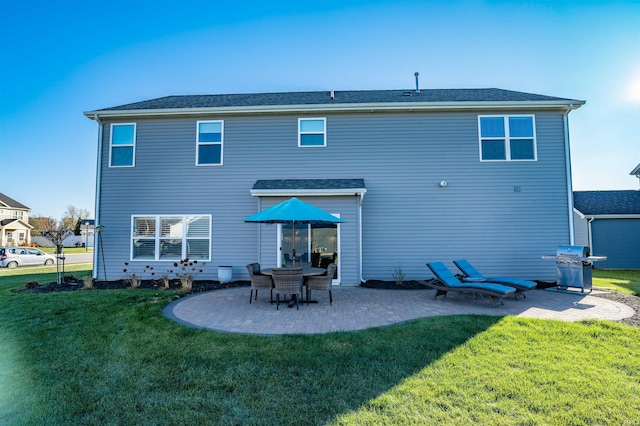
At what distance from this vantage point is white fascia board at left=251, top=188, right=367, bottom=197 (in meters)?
10.2

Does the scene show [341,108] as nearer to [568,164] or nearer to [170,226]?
[170,226]

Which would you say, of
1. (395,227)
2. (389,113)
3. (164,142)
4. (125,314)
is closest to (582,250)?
(395,227)

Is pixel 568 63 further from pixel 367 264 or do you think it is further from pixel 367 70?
pixel 367 264

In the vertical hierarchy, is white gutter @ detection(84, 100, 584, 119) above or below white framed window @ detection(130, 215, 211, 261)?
above

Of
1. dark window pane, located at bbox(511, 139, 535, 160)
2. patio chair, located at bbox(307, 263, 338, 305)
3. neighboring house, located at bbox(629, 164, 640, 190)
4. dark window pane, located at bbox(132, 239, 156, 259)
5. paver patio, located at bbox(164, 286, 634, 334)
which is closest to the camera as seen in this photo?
paver patio, located at bbox(164, 286, 634, 334)

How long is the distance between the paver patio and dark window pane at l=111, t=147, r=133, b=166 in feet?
21.4

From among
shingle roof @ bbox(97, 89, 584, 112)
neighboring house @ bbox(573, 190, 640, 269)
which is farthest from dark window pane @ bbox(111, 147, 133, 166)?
neighboring house @ bbox(573, 190, 640, 269)

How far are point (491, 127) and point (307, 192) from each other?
23.4ft

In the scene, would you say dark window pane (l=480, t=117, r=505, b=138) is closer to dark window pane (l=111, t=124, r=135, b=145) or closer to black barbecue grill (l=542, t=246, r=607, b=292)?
black barbecue grill (l=542, t=246, r=607, b=292)

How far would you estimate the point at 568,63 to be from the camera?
12.5m

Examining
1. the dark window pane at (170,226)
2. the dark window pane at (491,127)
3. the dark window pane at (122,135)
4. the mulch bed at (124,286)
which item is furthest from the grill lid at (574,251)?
the dark window pane at (122,135)

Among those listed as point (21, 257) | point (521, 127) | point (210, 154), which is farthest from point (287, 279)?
point (21, 257)

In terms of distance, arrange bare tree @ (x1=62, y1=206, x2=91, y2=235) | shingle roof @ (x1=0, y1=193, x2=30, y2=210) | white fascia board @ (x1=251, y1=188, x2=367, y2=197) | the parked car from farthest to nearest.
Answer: bare tree @ (x1=62, y1=206, x2=91, y2=235) → shingle roof @ (x1=0, y1=193, x2=30, y2=210) → the parked car → white fascia board @ (x1=251, y1=188, x2=367, y2=197)

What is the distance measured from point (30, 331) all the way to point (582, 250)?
43.3ft
